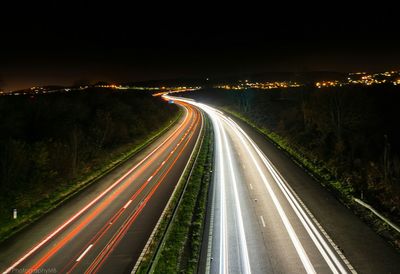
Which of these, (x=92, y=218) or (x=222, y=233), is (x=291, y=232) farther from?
(x=92, y=218)

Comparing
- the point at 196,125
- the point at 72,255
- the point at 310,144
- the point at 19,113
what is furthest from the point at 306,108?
the point at 72,255

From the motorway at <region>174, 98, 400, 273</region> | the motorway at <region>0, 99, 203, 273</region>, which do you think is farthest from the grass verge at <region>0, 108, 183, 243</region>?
the motorway at <region>174, 98, 400, 273</region>

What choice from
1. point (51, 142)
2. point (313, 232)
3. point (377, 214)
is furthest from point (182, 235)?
point (51, 142)

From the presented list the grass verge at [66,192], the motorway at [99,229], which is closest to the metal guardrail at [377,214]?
the motorway at [99,229]

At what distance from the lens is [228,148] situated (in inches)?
1788

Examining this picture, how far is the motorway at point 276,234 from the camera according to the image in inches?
599

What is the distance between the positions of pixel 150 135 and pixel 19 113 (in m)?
26.3

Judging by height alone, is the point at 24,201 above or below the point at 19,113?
below

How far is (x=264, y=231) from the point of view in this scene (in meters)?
19.2

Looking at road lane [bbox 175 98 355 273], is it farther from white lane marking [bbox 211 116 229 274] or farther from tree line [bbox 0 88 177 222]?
A: tree line [bbox 0 88 177 222]

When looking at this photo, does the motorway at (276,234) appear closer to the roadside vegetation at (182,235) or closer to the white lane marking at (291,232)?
the white lane marking at (291,232)

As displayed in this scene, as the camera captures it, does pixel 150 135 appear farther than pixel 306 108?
Yes

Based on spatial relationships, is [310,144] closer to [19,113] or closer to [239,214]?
[239,214]

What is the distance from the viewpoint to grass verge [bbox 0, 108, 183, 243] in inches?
830
